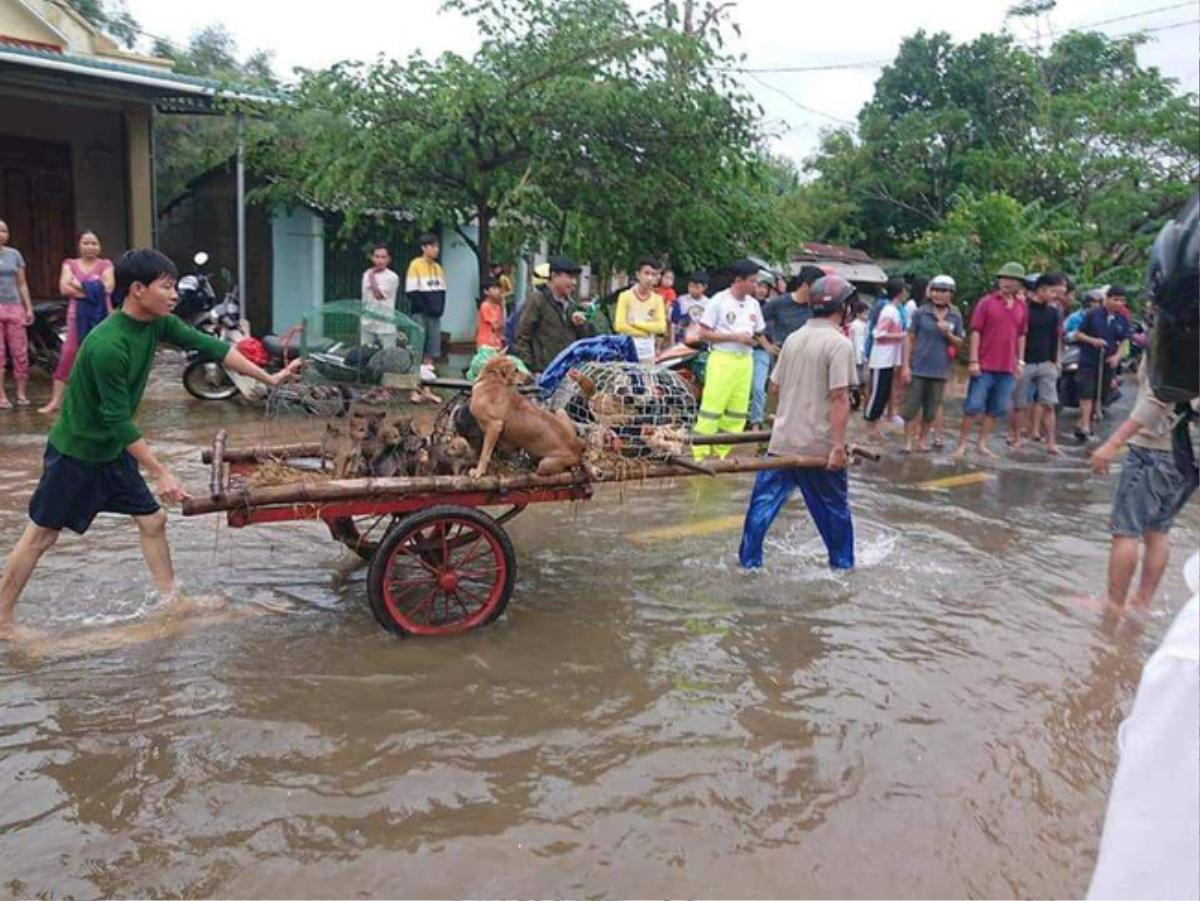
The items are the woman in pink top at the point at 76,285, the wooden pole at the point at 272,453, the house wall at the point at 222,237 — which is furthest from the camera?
the house wall at the point at 222,237

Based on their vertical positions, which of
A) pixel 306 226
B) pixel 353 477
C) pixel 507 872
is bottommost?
pixel 507 872

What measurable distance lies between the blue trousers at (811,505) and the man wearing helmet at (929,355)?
4.68 m

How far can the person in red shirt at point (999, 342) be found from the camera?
9992 mm

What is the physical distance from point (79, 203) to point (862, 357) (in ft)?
35.7

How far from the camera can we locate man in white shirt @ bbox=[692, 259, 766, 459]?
8.27 meters

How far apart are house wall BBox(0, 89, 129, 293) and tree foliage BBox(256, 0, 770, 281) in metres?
4.17

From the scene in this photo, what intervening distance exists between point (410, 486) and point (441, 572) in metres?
0.53

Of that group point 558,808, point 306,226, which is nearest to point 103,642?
point 558,808

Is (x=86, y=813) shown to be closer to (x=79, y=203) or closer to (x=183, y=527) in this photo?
(x=183, y=527)

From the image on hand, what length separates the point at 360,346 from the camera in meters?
9.42

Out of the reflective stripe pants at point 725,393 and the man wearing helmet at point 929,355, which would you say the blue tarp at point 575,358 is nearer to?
the reflective stripe pants at point 725,393

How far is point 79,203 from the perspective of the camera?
1409 cm

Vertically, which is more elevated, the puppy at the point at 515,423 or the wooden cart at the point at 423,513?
the puppy at the point at 515,423

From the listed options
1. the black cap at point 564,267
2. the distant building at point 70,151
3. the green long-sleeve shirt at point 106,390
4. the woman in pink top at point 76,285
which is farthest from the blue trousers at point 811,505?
the distant building at point 70,151
